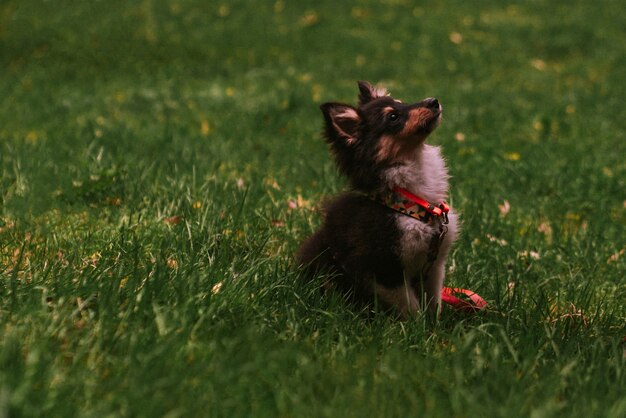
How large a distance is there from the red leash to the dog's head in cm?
79

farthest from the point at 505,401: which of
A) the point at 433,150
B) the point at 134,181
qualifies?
the point at 134,181

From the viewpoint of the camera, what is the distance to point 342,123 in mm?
3760

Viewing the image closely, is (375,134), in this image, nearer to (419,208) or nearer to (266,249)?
(419,208)

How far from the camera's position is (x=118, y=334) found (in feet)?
8.82

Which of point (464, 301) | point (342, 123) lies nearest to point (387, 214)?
point (342, 123)

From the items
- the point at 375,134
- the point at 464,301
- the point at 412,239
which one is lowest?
the point at 464,301

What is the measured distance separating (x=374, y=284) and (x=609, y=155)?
5.19 meters

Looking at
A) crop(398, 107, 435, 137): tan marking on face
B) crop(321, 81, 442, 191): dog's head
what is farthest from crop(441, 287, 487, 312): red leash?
crop(398, 107, 435, 137): tan marking on face

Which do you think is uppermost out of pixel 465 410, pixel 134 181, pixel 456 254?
pixel 465 410

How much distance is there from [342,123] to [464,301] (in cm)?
118

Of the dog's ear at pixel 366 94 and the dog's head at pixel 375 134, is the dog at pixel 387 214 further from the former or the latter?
the dog's ear at pixel 366 94

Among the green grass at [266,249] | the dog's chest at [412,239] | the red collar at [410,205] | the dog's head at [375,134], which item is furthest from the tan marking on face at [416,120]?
the green grass at [266,249]

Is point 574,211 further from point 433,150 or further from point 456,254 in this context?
point 433,150

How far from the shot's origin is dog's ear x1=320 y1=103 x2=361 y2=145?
3.71m
